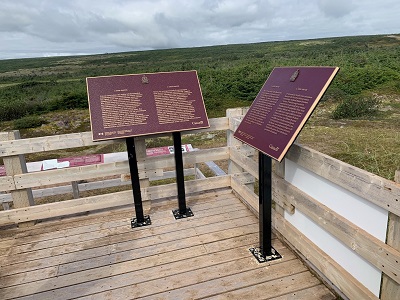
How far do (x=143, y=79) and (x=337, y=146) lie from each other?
7.29 metres

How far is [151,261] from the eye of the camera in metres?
3.70

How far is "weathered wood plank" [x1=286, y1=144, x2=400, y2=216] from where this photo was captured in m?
2.21

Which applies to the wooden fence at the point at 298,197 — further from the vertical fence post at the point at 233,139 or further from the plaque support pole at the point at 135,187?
the plaque support pole at the point at 135,187

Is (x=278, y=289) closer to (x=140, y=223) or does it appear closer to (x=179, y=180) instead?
(x=179, y=180)

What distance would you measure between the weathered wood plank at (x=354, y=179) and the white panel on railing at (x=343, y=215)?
100 mm

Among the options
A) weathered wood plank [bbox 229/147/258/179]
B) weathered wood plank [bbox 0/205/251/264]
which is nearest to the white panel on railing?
weathered wood plank [bbox 229/147/258/179]

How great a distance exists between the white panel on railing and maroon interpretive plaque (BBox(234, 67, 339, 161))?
1.64 feet

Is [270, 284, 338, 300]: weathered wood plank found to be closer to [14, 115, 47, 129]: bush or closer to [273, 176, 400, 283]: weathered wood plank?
[273, 176, 400, 283]: weathered wood plank

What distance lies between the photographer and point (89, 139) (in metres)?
4.42

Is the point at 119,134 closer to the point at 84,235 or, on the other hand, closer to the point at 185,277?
the point at 84,235

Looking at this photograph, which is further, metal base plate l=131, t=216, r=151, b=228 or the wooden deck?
metal base plate l=131, t=216, r=151, b=228

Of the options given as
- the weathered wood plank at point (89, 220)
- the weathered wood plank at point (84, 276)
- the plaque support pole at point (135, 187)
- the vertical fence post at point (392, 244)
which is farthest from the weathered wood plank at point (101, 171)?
the vertical fence post at point (392, 244)

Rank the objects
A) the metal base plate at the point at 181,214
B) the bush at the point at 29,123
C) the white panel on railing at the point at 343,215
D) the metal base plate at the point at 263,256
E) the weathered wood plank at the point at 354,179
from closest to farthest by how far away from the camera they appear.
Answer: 1. the weathered wood plank at the point at 354,179
2. the white panel on railing at the point at 343,215
3. the metal base plate at the point at 263,256
4. the metal base plate at the point at 181,214
5. the bush at the point at 29,123

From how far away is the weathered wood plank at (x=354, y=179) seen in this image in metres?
2.21
